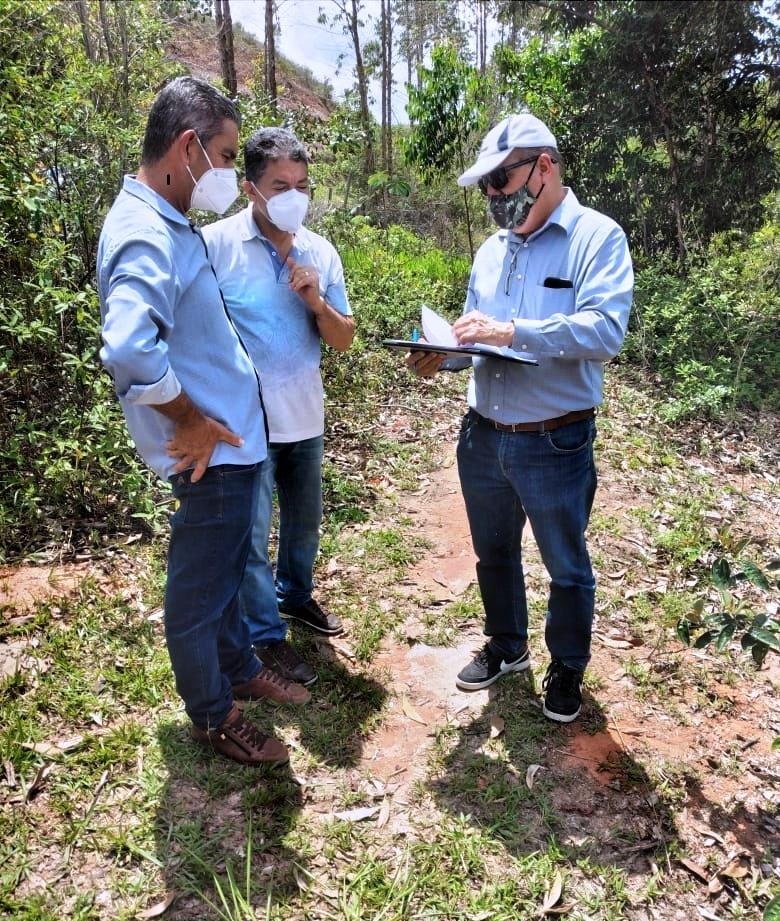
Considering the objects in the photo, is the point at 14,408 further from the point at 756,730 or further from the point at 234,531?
the point at 756,730

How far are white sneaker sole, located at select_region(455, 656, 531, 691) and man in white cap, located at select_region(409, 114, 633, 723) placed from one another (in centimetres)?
31

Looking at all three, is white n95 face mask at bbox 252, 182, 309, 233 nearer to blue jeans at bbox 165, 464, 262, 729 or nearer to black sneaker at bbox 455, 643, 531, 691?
blue jeans at bbox 165, 464, 262, 729

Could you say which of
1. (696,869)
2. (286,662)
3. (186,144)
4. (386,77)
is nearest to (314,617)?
(286,662)

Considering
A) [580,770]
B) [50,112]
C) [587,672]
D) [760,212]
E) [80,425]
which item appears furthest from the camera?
[760,212]

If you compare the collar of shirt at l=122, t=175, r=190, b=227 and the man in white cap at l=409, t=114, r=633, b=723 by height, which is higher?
the collar of shirt at l=122, t=175, r=190, b=227

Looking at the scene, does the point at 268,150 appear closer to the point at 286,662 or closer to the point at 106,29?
the point at 286,662

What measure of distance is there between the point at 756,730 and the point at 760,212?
7.79 m

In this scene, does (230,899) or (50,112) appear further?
(50,112)

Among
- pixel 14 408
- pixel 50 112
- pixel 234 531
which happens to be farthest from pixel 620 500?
pixel 50 112

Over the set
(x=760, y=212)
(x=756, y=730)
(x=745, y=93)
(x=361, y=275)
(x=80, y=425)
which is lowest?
(x=756, y=730)

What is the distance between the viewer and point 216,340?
214 cm

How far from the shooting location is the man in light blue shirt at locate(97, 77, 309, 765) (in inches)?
72.5

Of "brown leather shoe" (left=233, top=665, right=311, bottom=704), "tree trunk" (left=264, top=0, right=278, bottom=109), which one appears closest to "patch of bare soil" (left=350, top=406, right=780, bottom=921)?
"brown leather shoe" (left=233, top=665, right=311, bottom=704)

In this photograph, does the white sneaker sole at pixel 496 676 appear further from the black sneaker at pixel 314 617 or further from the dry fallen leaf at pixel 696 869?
the dry fallen leaf at pixel 696 869
